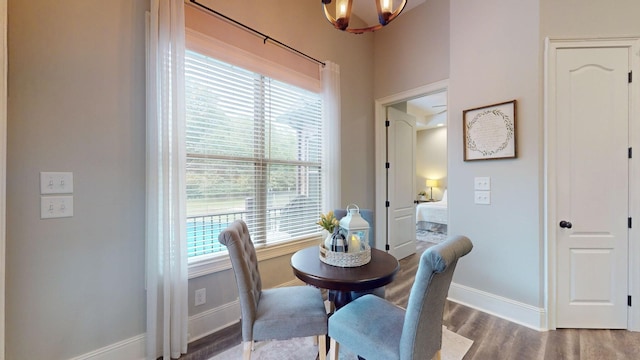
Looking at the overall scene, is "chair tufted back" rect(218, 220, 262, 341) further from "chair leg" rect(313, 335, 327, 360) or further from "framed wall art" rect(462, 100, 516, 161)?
"framed wall art" rect(462, 100, 516, 161)

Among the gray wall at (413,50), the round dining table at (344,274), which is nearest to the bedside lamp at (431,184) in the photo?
the gray wall at (413,50)

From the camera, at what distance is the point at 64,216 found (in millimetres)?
1513

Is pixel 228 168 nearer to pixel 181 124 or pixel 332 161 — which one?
pixel 181 124

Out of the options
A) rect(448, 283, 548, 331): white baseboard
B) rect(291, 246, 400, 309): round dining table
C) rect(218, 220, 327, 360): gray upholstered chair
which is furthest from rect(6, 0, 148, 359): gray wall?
rect(448, 283, 548, 331): white baseboard

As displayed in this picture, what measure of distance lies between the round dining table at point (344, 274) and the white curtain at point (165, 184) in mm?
906

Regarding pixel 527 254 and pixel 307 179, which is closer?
pixel 527 254

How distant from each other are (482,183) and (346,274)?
189cm

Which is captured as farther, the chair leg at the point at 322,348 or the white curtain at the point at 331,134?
the white curtain at the point at 331,134

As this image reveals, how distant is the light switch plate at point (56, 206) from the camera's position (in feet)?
4.77

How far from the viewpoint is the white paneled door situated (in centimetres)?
375

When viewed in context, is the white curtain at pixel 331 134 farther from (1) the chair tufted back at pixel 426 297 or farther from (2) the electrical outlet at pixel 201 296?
(1) the chair tufted back at pixel 426 297

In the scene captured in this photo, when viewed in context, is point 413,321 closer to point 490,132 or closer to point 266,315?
point 266,315

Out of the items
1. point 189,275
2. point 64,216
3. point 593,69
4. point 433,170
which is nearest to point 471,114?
point 593,69

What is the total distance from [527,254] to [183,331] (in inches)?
115
